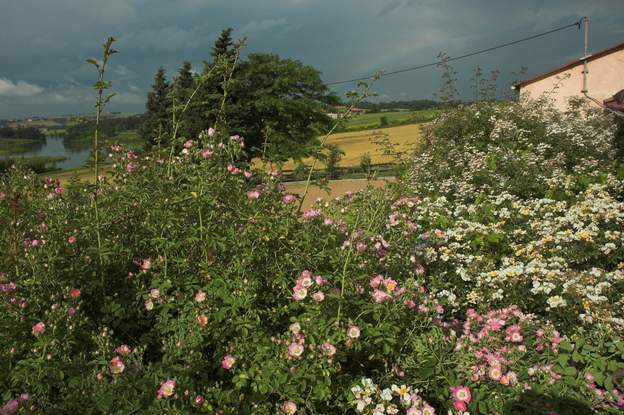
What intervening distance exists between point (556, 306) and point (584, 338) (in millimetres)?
522

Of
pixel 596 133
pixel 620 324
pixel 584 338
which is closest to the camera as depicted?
pixel 584 338

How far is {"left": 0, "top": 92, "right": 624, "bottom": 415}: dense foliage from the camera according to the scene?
6.40ft

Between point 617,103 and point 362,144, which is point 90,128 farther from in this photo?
point 362,144

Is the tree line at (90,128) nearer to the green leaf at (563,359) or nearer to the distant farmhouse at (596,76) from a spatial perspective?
the green leaf at (563,359)

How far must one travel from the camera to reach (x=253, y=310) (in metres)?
2.26

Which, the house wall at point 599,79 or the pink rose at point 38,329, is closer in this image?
the pink rose at point 38,329

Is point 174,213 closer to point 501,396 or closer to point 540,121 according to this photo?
point 501,396

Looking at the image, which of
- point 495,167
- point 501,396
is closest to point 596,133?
point 495,167

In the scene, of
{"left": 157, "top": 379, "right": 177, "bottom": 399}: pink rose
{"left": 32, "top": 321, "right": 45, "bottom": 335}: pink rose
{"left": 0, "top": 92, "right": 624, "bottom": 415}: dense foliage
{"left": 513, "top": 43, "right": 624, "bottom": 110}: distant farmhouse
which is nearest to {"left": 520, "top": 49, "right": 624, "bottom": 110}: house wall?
{"left": 513, "top": 43, "right": 624, "bottom": 110}: distant farmhouse

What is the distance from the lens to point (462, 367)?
2238mm

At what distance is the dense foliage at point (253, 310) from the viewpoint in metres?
1.95

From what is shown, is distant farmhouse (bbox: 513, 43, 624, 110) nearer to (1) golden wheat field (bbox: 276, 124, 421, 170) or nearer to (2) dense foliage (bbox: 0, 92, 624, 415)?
(2) dense foliage (bbox: 0, 92, 624, 415)

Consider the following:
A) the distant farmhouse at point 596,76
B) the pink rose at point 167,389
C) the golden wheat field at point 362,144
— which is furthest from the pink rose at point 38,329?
the golden wheat field at point 362,144

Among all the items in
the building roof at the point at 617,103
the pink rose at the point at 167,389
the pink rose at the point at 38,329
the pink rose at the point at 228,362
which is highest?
the building roof at the point at 617,103
